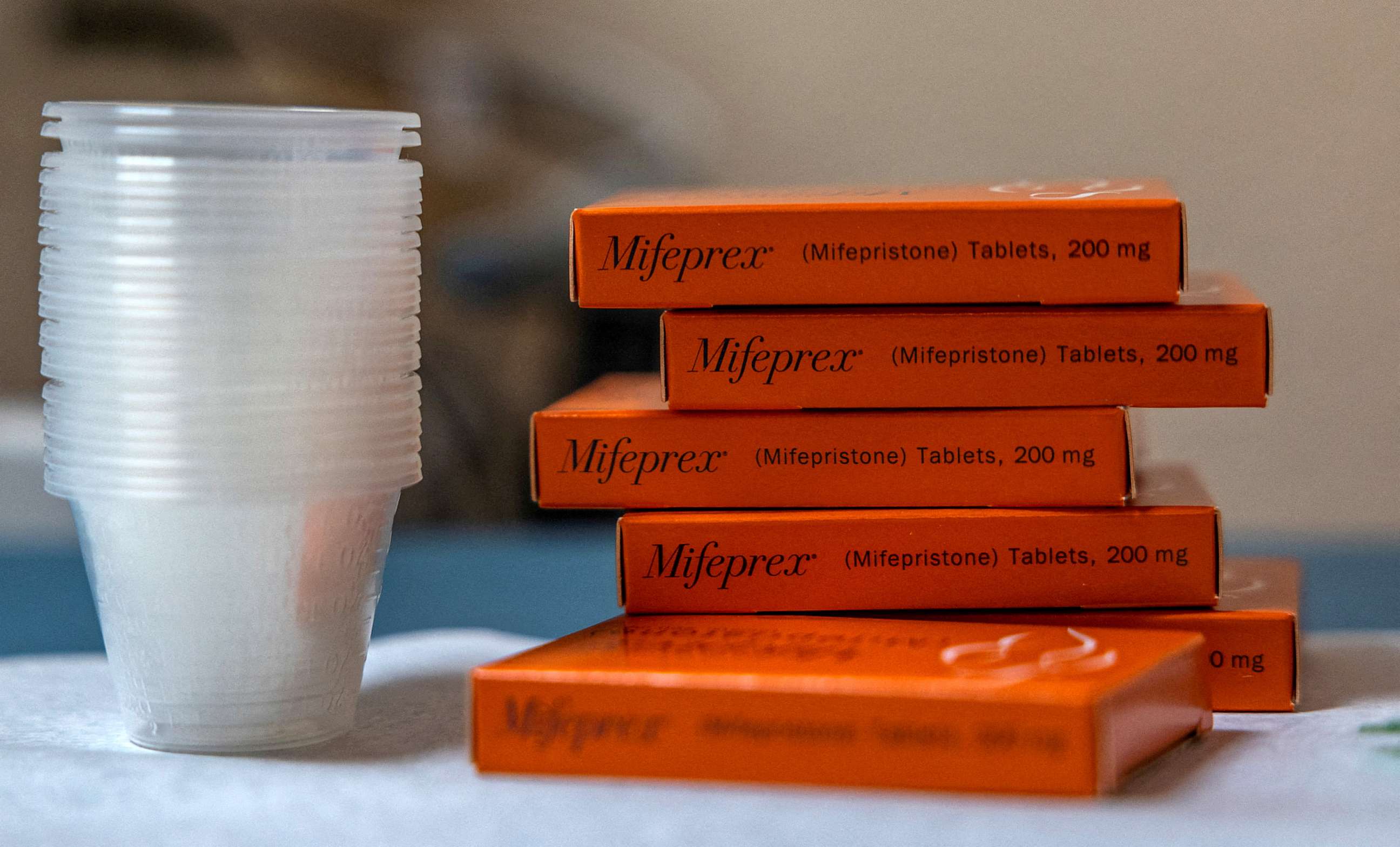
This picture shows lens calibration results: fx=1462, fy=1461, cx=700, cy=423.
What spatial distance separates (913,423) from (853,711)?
0.20 m

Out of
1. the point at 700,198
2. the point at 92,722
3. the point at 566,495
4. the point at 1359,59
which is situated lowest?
the point at 92,722

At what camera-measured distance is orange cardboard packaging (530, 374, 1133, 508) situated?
2.26ft

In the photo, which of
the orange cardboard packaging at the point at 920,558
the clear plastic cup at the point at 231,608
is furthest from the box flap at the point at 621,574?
the clear plastic cup at the point at 231,608

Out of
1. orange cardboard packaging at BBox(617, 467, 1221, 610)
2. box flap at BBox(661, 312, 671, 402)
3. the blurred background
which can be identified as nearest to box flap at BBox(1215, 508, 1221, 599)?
orange cardboard packaging at BBox(617, 467, 1221, 610)

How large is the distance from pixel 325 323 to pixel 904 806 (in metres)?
0.31

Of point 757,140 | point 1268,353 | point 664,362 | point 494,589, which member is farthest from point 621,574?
point 757,140

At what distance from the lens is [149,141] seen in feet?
2.01

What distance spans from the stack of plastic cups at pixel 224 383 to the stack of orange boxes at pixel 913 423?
10 centimetres

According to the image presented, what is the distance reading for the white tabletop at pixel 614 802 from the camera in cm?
50

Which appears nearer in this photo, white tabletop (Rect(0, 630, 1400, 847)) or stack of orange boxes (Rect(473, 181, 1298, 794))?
white tabletop (Rect(0, 630, 1400, 847))

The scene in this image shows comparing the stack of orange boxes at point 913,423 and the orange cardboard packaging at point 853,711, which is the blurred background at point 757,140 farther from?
the orange cardboard packaging at point 853,711

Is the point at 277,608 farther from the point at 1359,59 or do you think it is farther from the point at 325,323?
the point at 1359,59

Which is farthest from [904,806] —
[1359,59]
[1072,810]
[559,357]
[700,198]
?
[1359,59]

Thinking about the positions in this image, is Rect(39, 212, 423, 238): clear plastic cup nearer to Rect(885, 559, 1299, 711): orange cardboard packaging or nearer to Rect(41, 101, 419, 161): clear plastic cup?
Rect(41, 101, 419, 161): clear plastic cup
